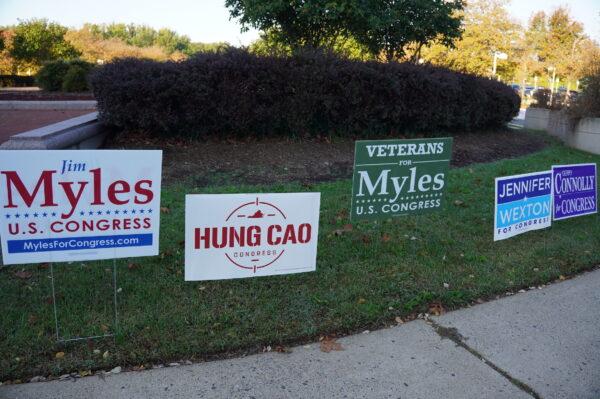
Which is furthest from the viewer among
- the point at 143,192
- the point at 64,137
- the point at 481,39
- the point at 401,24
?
the point at 481,39

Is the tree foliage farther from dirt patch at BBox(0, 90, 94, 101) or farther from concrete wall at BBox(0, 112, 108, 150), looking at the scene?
dirt patch at BBox(0, 90, 94, 101)

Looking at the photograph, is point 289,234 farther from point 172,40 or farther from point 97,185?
point 172,40

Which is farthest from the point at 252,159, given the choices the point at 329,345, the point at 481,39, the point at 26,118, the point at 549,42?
the point at 549,42

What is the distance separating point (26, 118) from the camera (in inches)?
476

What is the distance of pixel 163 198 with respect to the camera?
6.22 meters

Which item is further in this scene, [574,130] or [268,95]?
[574,130]

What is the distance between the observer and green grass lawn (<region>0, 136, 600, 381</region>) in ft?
11.0

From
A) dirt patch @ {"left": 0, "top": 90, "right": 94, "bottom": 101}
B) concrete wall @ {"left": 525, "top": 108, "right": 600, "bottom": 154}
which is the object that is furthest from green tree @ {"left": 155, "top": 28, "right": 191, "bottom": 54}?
concrete wall @ {"left": 525, "top": 108, "right": 600, "bottom": 154}

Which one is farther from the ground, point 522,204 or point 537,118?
point 537,118

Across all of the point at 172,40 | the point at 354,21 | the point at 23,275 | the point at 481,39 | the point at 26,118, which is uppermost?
the point at 172,40

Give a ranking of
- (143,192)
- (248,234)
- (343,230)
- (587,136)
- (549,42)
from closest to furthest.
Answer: (143,192) < (248,234) < (343,230) < (587,136) < (549,42)

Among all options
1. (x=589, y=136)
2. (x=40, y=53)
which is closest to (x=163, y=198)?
(x=589, y=136)

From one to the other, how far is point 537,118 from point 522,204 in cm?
1335

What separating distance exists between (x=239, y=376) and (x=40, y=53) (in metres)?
36.7
